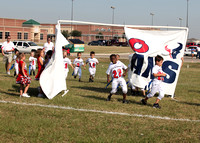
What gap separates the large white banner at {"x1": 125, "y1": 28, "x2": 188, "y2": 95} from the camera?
1048 cm

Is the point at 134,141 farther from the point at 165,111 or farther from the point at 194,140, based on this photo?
the point at 165,111

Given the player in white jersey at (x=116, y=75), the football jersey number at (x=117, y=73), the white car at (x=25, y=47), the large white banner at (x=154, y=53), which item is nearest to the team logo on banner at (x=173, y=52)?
the large white banner at (x=154, y=53)

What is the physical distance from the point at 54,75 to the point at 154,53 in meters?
3.54

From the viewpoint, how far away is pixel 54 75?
9750 mm

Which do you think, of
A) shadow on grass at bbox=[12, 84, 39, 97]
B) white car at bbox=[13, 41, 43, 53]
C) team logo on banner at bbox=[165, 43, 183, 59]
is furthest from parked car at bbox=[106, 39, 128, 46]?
team logo on banner at bbox=[165, 43, 183, 59]

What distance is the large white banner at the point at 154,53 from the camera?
413 inches

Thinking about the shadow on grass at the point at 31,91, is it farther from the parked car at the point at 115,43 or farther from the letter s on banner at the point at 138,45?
the parked car at the point at 115,43

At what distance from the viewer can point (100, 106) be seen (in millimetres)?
8688

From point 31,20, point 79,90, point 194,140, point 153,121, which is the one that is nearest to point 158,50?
point 79,90

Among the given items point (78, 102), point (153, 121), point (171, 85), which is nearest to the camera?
point (153, 121)

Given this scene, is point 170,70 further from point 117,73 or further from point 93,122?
point 93,122

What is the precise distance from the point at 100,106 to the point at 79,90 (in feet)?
9.78

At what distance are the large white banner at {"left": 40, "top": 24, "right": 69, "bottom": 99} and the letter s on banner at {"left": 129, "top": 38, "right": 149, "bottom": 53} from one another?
2387 millimetres

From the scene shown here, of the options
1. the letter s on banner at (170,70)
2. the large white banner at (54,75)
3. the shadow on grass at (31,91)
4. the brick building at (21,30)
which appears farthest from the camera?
the brick building at (21,30)
